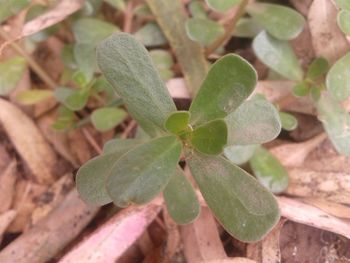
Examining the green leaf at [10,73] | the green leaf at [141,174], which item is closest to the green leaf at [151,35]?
the green leaf at [10,73]

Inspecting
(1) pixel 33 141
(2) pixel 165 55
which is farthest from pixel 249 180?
(1) pixel 33 141

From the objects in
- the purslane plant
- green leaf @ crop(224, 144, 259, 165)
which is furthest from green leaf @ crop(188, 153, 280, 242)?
green leaf @ crop(224, 144, 259, 165)

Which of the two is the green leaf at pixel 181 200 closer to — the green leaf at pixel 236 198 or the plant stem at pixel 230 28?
the green leaf at pixel 236 198

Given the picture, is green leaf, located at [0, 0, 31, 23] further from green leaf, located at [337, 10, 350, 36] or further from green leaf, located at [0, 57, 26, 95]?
green leaf, located at [337, 10, 350, 36]

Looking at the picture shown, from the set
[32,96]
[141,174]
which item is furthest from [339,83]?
[32,96]

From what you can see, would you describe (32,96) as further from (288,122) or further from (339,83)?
(339,83)

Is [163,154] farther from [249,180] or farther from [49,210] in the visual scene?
[49,210]
